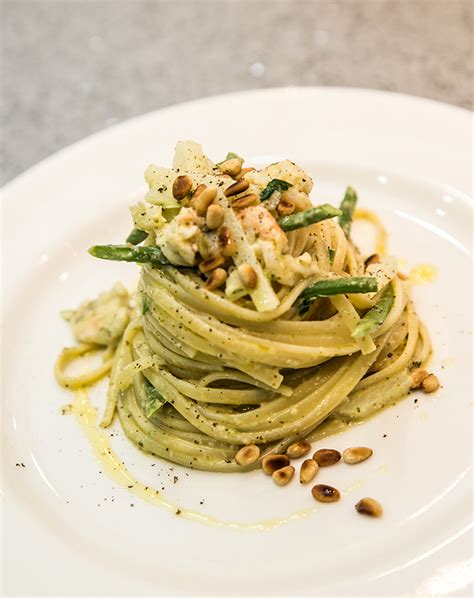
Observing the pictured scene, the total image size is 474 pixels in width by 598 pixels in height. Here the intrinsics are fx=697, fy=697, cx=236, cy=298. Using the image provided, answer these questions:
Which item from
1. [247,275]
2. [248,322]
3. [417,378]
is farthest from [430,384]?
[247,275]

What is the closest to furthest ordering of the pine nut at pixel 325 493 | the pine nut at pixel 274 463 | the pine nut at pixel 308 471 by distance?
the pine nut at pixel 325 493 < the pine nut at pixel 308 471 < the pine nut at pixel 274 463

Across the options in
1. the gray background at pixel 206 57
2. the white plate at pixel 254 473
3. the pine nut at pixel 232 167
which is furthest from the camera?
the gray background at pixel 206 57

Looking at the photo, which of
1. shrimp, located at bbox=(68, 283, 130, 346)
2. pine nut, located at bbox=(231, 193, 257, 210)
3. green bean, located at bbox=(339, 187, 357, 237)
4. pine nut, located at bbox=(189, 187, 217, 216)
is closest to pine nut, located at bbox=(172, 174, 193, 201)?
pine nut, located at bbox=(189, 187, 217, 216)

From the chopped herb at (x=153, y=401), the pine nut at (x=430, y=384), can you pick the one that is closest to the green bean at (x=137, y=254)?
the chopped herb at (x=153, y=401)

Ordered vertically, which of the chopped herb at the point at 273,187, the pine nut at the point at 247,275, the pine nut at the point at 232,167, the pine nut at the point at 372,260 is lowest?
the pine nut at the point at 372,260

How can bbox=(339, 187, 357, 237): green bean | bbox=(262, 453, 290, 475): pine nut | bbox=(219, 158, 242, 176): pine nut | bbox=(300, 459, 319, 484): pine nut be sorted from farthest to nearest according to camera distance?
bbox=(339, 187, 357, 237): green bean
bbox=(219, 158, 242, 176): pine nut
bbox=(262, 453, 290, 475): pine nut
bbox=(300, 459, 319, 484): pine nut

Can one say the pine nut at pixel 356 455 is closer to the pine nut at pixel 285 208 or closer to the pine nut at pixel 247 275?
the pine nut at pixel 247 275

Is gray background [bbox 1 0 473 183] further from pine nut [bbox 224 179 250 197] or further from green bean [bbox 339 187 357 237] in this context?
pine nut [bbox 224 179 250 197]
